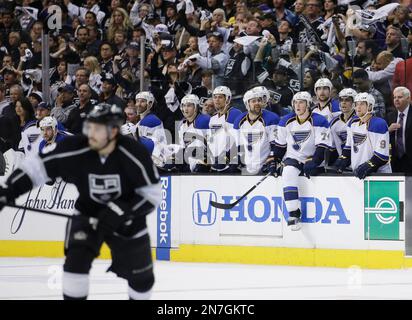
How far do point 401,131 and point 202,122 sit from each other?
2403mm

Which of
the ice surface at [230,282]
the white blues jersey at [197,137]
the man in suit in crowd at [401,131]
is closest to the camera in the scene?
the ice surface at [230,282]

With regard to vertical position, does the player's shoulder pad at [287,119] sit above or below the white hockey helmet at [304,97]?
below

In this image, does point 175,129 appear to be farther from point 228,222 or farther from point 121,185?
point 121,185

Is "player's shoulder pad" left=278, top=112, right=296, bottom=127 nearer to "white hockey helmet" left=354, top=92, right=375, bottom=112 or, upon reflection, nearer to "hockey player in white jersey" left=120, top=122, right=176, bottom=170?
"white hockey helmet" left=354, top=92, right=375, bottom=112

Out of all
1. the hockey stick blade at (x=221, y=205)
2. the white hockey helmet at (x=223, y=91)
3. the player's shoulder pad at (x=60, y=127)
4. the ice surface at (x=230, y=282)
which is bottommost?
the ice surface at (x=230, y=282)

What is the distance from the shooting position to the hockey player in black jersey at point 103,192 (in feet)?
20.8

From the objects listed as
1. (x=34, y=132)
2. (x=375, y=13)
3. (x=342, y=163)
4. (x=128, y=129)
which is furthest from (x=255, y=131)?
(x=34, y=132)

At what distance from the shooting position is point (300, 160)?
11516 millimetres

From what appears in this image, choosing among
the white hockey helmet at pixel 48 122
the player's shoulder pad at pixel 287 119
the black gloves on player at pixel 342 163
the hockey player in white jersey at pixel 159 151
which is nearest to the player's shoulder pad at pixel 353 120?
the black gloves on player at pixel 342 163

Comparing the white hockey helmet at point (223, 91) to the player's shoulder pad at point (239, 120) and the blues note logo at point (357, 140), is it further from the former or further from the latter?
the blues note logo at point (357, 140)

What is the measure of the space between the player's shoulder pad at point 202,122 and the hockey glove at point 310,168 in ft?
4.64

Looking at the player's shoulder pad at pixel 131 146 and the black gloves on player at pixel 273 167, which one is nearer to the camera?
the player's shoulder pad at pixel 131 146

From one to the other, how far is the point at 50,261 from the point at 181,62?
2.88 meters

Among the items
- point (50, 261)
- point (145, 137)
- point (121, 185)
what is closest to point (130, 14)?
point (145, 137)
